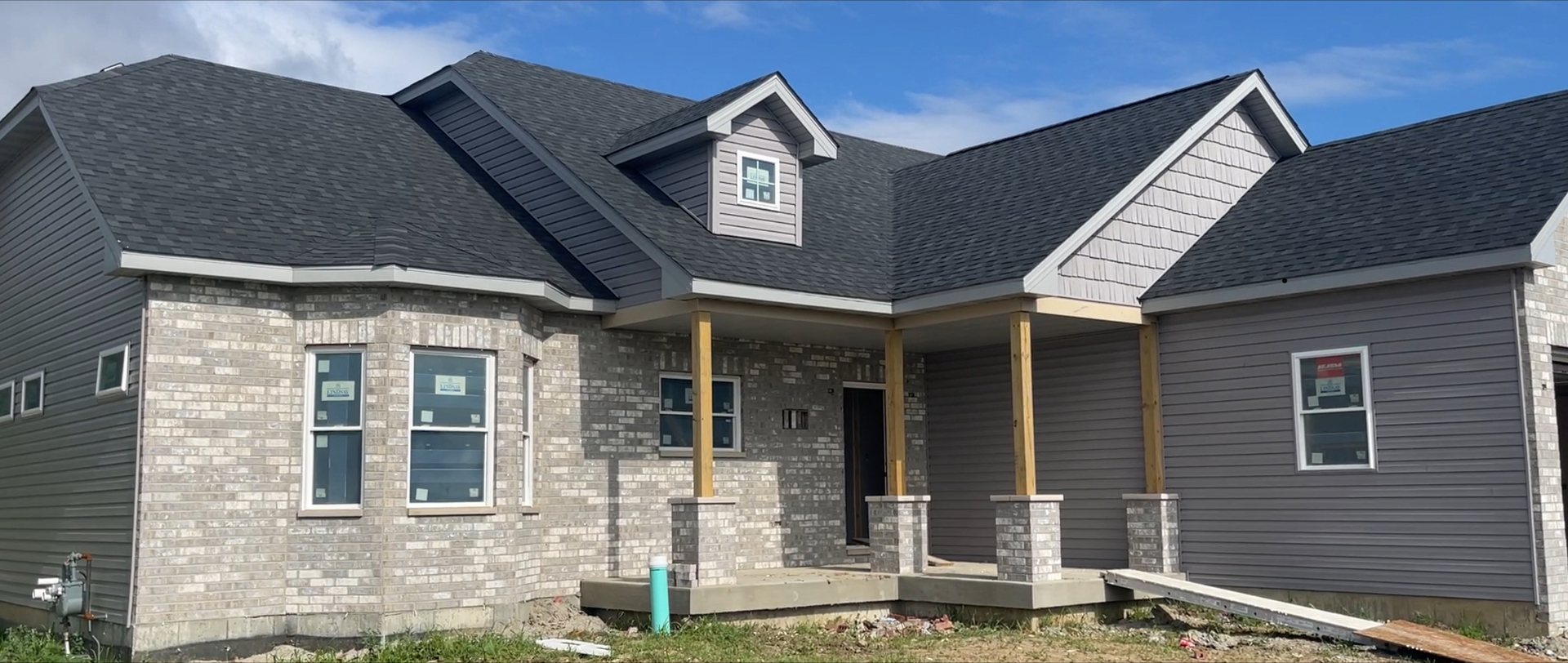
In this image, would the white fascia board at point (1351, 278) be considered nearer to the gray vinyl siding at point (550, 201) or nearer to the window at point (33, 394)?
the gray vinyl siding at point (550, 201)

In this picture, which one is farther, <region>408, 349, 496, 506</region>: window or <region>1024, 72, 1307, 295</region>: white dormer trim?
<region>1024, 72, 1307, 295</region>: white dormer trim

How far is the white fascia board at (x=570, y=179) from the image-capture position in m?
13.5

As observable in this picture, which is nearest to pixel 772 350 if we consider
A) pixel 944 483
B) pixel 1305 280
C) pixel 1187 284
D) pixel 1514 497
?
pixel 944 483

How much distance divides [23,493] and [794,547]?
8392mm

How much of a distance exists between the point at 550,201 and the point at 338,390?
13.0 feet

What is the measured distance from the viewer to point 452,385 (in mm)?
12695

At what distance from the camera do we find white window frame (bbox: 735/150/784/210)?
1514cm

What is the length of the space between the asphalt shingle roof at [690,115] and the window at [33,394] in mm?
6569

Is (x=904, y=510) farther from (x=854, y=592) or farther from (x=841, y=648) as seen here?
(x=841, y=648)

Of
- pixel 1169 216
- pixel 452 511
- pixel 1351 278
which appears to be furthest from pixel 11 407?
pixel 1351 278

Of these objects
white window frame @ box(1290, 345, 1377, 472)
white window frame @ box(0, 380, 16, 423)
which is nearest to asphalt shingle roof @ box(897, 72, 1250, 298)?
white window frame @ box(1290, 345, 1377, 472)

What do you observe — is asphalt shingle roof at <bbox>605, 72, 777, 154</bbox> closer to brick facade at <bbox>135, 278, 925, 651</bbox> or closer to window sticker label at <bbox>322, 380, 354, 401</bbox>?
brick facade at <bbox>135, 278, 925, 651</bbox>

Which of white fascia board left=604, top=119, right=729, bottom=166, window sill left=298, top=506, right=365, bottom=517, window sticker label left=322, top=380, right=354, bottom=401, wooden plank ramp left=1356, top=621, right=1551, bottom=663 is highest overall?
white fascia board left=604, top=119, right=729, bottom=166

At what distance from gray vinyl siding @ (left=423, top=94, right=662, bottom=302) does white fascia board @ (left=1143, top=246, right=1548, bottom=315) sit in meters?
5.53
